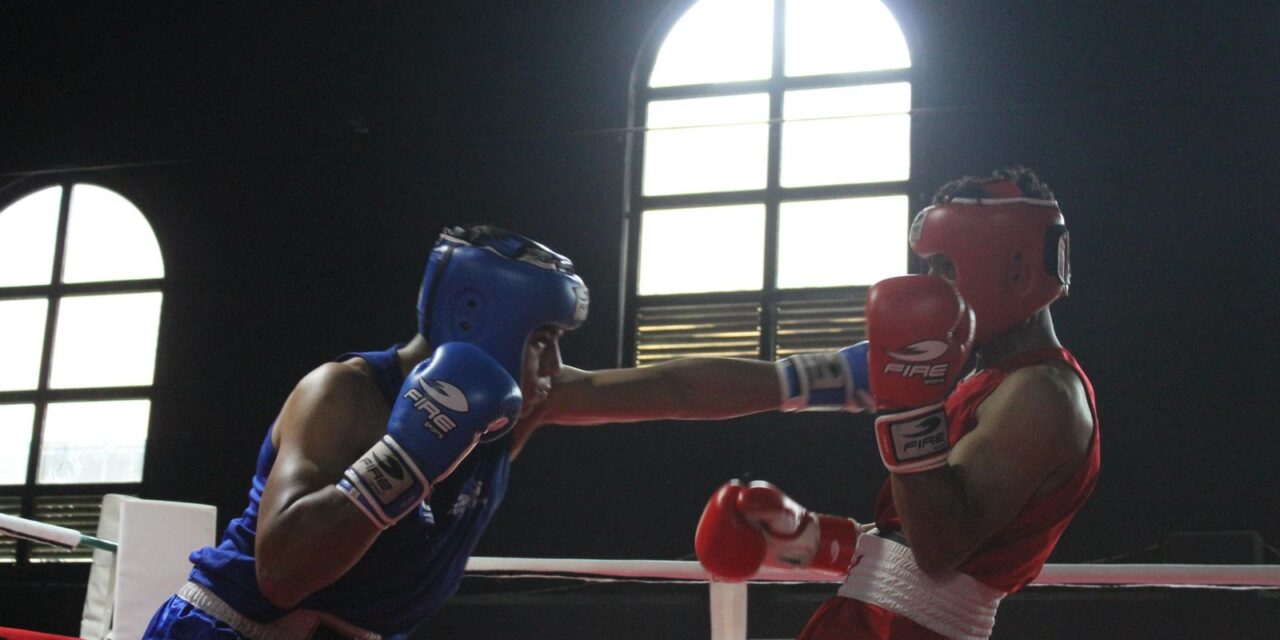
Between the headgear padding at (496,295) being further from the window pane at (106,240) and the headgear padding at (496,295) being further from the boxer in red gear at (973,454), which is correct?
the window pane at (106,240)

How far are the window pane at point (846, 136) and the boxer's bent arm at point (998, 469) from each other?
3145 millimetres

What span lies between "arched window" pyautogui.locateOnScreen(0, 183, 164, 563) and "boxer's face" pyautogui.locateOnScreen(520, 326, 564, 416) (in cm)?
399

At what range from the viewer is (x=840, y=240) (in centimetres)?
478

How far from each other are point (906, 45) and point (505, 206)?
1.64 meters

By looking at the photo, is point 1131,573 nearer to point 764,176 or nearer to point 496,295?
point 496,295

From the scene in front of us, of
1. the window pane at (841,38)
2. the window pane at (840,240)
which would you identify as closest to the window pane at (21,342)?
the window pane at (840,240)

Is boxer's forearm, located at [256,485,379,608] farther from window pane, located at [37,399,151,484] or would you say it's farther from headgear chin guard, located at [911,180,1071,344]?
window pane, located at [37,399,151,484]

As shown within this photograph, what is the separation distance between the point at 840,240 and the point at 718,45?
0.97 metres

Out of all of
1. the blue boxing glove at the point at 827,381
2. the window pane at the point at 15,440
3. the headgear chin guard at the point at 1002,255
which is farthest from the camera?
the window pane at the point at 15,440

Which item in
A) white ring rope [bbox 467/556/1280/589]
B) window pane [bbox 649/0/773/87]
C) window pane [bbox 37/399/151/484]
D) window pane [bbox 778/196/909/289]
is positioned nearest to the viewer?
white ring rope [bbox 467/556/1280/589]

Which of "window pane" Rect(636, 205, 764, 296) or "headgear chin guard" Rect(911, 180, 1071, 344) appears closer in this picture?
"headgear chin guard" Rect(911, 180, 1071, 344)

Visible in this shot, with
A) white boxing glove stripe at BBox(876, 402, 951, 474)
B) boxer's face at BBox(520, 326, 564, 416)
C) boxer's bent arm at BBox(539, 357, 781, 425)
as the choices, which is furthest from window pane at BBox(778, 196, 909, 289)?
white boxing glove stripe at BBox(876, 402, 951, 474)

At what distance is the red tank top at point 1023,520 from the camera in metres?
1.65

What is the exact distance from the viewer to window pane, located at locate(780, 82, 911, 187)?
4.78 meters
